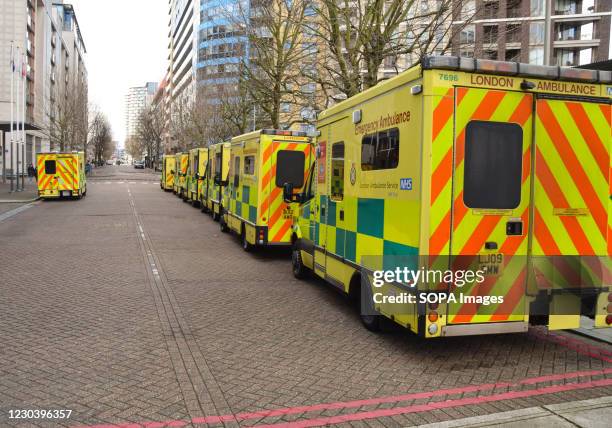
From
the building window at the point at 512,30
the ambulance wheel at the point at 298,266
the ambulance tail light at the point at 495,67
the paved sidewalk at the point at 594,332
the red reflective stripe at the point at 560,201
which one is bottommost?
the paved sidewalk at the point at 594,332

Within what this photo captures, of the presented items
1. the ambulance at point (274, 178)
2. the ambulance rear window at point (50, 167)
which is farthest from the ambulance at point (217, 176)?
the ambulance rear window at point (50, 167)

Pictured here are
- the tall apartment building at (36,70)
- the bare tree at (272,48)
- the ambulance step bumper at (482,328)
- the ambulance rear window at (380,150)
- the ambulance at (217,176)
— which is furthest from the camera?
the tall apartment building at (36,70)

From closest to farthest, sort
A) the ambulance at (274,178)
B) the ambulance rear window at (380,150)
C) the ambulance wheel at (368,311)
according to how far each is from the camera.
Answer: the ambulance rear window at (380,150), the ambulance wheel at (368,311), the ambulance at (274,178)

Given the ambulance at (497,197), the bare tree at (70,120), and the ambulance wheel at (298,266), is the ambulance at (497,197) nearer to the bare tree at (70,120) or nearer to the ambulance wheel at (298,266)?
the ambulance wheel at (298,266)

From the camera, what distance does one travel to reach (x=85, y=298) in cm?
782

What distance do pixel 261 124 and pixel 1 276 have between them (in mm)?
21789

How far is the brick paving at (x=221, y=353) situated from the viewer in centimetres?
438

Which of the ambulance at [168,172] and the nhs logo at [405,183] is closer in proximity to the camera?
the nhs logo at [405,183]

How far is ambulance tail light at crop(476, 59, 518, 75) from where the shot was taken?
499cm

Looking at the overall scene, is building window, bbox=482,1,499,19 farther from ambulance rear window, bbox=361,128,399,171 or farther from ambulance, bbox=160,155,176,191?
ambulance, bbox=160,155,176,191

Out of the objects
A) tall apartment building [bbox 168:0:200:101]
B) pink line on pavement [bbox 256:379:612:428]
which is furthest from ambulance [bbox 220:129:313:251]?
tall apartment building [bbox 168:0:200:101]

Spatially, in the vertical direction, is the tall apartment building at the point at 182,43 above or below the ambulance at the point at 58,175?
above

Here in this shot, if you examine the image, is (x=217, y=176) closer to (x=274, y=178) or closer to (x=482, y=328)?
(x=274, y=178)

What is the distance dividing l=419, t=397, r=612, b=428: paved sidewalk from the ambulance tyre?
210cm
